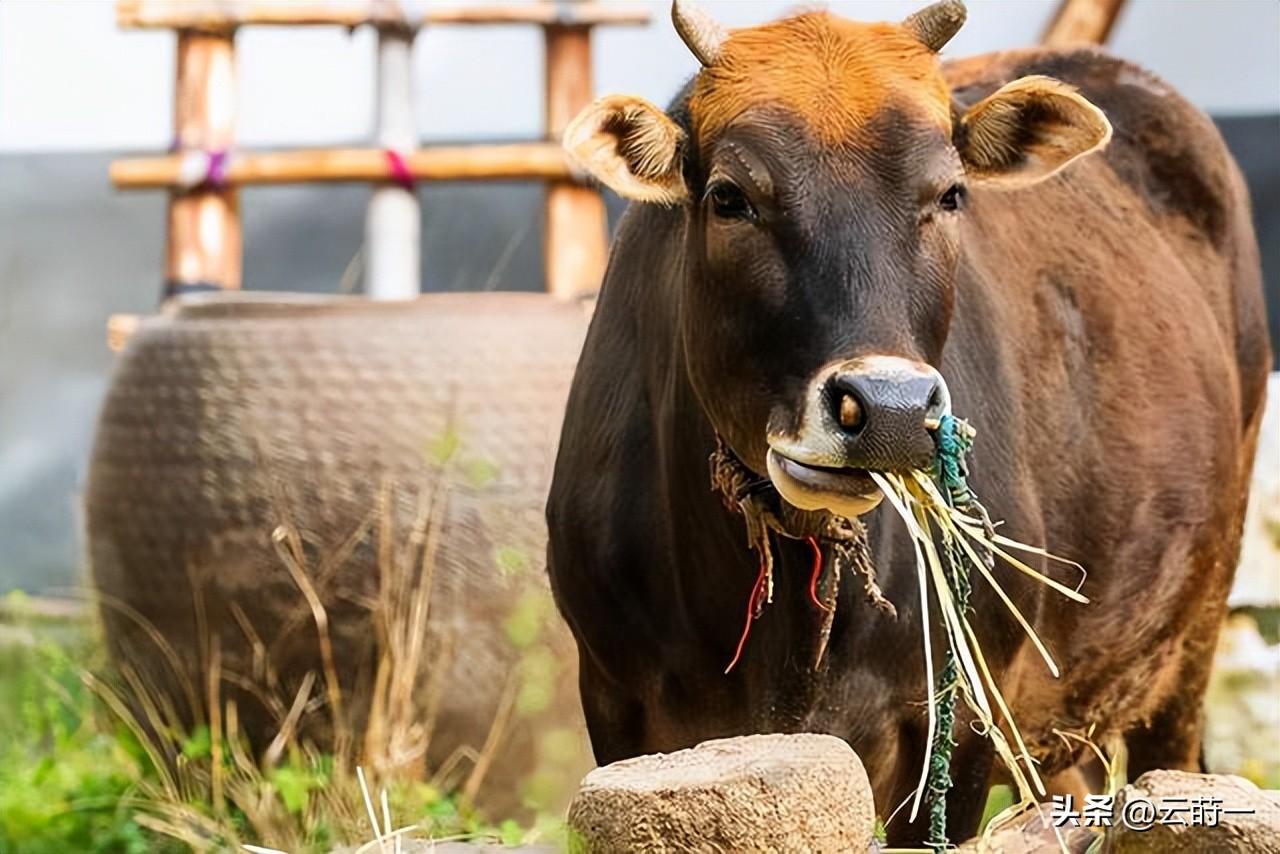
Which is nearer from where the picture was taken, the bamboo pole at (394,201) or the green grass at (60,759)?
the green grass at (60,759)

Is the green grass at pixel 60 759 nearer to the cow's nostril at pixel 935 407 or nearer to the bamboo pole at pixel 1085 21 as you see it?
the cow's nostril at pixel 935 407

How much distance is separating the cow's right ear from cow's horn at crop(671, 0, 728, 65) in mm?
111

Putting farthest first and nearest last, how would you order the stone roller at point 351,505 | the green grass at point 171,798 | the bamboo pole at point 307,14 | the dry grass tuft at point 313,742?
1. the bamboo pole at point 307,14
2. the stone roller at point 351,505
3. the dry grass tuft at point 313,742
4. the green grass at point 171,798

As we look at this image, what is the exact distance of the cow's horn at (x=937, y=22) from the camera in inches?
114

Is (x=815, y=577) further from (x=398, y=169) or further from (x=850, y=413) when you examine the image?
(x=398, y=169)

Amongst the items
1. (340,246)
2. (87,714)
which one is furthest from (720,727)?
(340,246)

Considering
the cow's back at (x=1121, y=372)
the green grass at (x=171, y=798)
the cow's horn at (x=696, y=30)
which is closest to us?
the cow's horn at (x=696, y=30)

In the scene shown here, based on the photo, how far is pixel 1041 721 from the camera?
3.74 m


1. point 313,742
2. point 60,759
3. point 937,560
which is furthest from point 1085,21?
point 60,759

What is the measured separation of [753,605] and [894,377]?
2.18ft

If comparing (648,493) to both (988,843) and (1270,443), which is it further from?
(1270,443)

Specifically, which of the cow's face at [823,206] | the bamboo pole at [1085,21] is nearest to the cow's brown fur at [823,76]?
the cow's face at [823,206]

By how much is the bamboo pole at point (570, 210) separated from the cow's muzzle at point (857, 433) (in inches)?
116

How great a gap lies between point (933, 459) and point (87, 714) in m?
3.83
